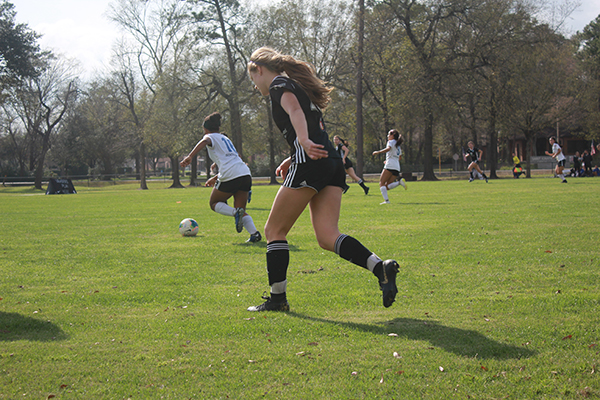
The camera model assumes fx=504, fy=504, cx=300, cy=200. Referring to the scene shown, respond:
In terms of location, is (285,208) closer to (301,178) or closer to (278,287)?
(301,178)

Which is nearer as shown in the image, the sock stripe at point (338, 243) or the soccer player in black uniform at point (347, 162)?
the sock stripe at point (338, 243)

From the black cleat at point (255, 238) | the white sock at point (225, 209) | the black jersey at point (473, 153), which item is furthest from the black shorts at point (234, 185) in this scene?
the black jersey at point (473, 153)

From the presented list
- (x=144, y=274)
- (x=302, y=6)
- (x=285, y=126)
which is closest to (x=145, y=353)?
(x=285, y=126)

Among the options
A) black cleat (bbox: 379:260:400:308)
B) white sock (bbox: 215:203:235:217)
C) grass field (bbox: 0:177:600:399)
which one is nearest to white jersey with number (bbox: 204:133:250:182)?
white sock (bbox: 215:203:235:217)

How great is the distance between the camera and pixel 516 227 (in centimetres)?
851

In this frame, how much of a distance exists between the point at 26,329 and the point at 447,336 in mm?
2997

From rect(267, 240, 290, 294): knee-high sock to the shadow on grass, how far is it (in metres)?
1.57

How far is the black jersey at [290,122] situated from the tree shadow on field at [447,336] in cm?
128

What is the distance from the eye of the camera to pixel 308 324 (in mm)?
3668

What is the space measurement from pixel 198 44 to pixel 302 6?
989 centimetres

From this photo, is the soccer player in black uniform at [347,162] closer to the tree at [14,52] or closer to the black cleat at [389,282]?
the black cleat at [389,282]

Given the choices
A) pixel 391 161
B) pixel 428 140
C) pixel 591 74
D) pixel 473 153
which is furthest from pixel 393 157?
pixel 591 74

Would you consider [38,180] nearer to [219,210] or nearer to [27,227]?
[27,227]

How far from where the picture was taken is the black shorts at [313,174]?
3.81m
